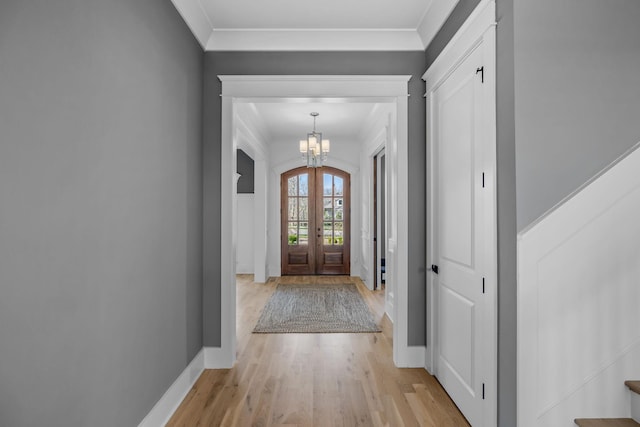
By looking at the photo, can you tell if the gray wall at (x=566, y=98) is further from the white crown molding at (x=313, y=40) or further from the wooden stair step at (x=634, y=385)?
the white crown molding at (x=313, y=40)

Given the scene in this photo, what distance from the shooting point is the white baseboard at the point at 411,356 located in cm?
317

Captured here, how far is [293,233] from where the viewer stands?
7949 millimetres

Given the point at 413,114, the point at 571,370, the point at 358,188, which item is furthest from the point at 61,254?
the point at 358,188

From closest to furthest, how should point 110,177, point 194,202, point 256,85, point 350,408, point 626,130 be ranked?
1. point 110,177
2. point 626,130
3. point 350,408
4. point 194,202
5. point 256,85

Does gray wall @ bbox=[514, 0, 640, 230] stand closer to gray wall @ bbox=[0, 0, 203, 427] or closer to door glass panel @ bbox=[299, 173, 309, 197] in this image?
gray wall @ bbox=[0, 0, 203, 427]

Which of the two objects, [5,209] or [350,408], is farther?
[350,408]

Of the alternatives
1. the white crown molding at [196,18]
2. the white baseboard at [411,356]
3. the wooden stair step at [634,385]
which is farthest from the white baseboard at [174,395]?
the white crown molding at [196,18]

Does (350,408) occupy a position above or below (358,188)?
below

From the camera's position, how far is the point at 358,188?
772cm

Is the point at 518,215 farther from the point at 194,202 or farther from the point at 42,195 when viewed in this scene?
the point at 194,202

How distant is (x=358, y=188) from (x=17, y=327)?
6827 mm

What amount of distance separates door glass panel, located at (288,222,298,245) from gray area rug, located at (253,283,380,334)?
1.54 meters

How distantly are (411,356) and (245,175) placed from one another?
230 inches

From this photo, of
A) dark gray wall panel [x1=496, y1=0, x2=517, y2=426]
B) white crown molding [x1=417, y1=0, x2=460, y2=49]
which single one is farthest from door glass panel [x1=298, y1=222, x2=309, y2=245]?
dark gray wall panel [x1=496, y1=0, x2=517, y2=426]
